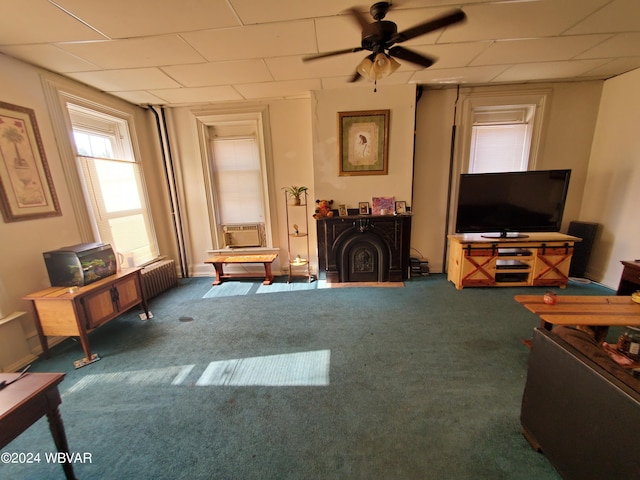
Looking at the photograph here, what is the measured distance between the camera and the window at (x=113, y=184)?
2895mm

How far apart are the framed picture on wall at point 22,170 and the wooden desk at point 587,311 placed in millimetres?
4373

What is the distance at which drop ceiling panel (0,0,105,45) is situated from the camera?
5.39 feet

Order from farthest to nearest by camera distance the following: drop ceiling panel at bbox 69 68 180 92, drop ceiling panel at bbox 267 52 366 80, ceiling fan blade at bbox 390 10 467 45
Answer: drop ceiling panel at bbox 69 68 180 92 < drop ceiling panel at bbox 267 52 366 80 < ceiling fan blade at bbox 390 10 467 45

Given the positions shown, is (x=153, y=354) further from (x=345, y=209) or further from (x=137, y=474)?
(x=345, y=209)

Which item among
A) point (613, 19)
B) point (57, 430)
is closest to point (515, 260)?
point (613, 19)

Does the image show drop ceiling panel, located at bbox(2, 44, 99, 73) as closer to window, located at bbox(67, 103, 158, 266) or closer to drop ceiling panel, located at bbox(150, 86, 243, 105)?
window, located at bbox(67, 103, 158, 266)

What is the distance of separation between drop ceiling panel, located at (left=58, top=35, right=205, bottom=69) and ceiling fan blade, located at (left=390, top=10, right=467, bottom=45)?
1795mm

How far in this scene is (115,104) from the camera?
324cm

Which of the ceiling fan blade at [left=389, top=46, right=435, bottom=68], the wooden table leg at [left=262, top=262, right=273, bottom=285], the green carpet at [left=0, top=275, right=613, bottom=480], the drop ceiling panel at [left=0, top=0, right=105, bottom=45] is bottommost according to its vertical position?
the green carpet at [left=0, top=275, right=613, bottom=480]

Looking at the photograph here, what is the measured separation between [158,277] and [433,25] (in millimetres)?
4034

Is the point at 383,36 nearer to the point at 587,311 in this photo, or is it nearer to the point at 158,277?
the point at 587,311

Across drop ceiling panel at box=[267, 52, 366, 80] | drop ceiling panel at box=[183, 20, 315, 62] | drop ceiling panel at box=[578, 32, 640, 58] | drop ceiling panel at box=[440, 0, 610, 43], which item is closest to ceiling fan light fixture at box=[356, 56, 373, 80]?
drop ceiling panel at box=[183, 20, 315, 62]

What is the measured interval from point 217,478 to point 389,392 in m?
1.14

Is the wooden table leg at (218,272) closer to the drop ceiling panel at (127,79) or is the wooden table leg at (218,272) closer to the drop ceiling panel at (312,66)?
the drop ceiling panel at (127,79)
